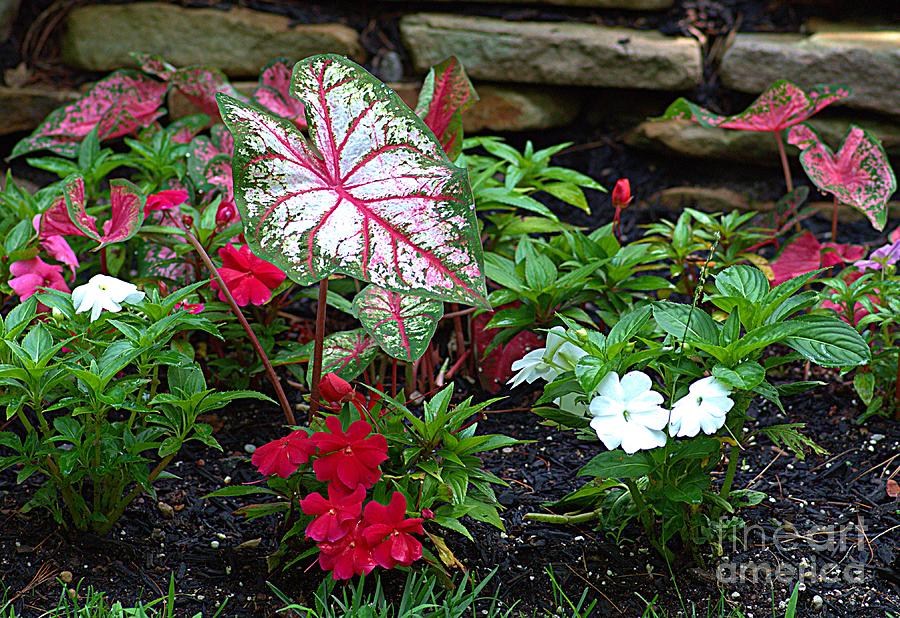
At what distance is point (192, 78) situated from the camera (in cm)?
269

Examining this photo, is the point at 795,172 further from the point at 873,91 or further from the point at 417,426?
the point at 417,426

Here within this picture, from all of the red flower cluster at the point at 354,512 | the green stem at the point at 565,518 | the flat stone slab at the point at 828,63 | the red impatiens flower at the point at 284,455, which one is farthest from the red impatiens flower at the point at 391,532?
the flat stone slab at the point at 828,63

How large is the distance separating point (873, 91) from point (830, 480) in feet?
5.17

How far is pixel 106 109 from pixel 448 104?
1224mm

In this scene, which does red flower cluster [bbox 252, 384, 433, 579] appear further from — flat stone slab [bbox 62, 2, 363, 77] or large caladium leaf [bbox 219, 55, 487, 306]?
flat stone slab [bbox 62, 2, 363, 77]

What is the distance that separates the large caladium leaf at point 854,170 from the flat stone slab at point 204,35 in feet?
5.51

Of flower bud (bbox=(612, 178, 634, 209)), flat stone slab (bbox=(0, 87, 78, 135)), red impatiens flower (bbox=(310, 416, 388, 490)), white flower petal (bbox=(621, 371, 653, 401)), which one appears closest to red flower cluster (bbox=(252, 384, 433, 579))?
red impatiens flower (bbox=(310, 416, 388, 490))

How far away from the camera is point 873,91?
298cm

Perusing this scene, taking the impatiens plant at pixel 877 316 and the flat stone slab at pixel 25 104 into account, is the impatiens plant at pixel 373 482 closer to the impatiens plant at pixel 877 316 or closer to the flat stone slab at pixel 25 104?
the impatiens plant at pixel 877 316


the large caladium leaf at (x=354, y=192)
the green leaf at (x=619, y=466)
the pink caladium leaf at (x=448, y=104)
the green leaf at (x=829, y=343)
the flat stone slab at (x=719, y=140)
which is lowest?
the flat stone slab at (x=719, y=140)

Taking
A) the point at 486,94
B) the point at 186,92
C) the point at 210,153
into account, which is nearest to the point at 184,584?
the point at 210,153

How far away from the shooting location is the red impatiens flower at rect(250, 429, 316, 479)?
1533 mm

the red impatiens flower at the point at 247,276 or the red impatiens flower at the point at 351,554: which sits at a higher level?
the red impatiens flower at the point at 247,276

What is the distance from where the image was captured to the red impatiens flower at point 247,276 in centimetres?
178
